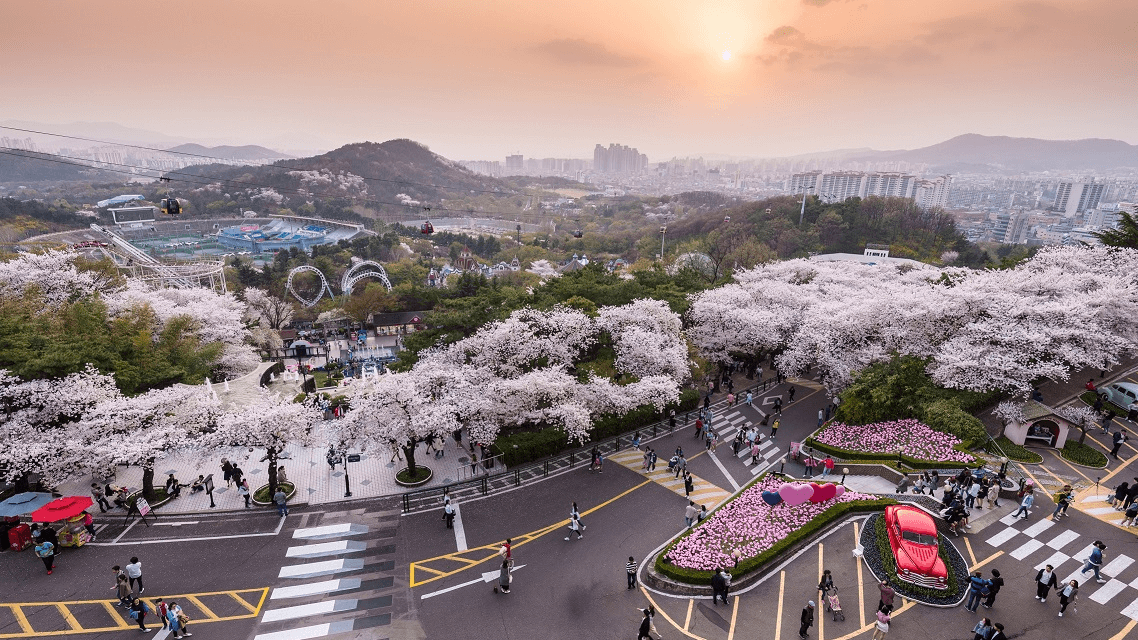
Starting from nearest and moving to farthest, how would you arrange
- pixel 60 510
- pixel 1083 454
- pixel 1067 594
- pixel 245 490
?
pixel 1067 594 < pixel 60 510 < pixel 245 490 < pixel 1083 454

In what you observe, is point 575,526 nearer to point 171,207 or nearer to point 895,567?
point 895,567

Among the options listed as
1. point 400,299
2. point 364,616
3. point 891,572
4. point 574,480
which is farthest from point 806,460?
point 400,299

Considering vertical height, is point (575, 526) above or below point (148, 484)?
below

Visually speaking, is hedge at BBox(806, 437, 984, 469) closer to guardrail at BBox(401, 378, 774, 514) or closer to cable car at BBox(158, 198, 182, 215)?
guardrail at BBox(401, 378, 774, 514)

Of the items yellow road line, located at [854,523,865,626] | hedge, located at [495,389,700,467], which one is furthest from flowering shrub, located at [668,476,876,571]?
hedge, located at [495,389,700,467]

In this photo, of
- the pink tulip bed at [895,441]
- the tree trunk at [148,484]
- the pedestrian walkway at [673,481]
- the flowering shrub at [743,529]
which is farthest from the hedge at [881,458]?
the tree trunk at [148,484]

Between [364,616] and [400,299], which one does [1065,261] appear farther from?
[400,299]

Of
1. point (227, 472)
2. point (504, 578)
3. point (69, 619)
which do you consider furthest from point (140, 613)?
point (504, 578)
